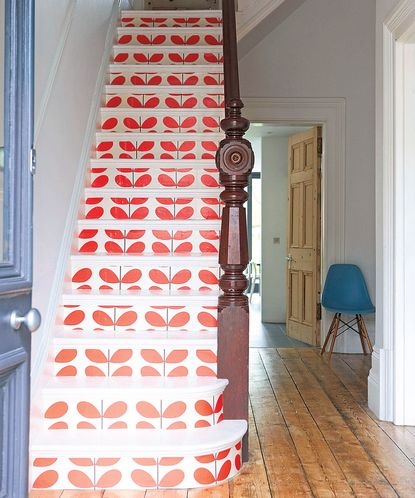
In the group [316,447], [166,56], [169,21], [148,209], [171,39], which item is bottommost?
[316,447]

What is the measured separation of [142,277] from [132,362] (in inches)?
24.3

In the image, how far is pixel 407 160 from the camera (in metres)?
3.31

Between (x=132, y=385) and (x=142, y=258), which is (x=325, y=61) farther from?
(x=132, y=385)

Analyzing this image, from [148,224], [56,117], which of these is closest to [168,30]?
[148,224]

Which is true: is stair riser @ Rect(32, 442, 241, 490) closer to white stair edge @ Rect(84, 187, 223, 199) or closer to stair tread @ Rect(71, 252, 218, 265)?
stair tread @ Rect(71, 252, 218, 265)

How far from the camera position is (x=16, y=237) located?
1.43m

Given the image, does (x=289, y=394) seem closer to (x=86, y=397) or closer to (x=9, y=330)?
(x=86, y=397)

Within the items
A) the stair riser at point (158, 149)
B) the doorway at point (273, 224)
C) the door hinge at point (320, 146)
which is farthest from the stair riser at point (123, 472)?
the doorway at point (273, 224)

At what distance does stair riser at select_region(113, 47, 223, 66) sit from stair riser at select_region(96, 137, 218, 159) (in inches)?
38.6

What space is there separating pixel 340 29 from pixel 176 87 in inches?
84.1

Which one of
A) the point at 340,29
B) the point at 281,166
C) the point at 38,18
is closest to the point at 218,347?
the point at 38,18

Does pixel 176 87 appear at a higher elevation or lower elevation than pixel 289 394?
higher

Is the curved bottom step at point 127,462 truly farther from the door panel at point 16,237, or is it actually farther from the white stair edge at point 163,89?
the white stair edge at point 163,89

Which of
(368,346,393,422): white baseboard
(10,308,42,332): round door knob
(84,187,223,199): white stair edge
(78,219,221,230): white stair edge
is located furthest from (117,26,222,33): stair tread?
(10,308,42,332): round door knob
